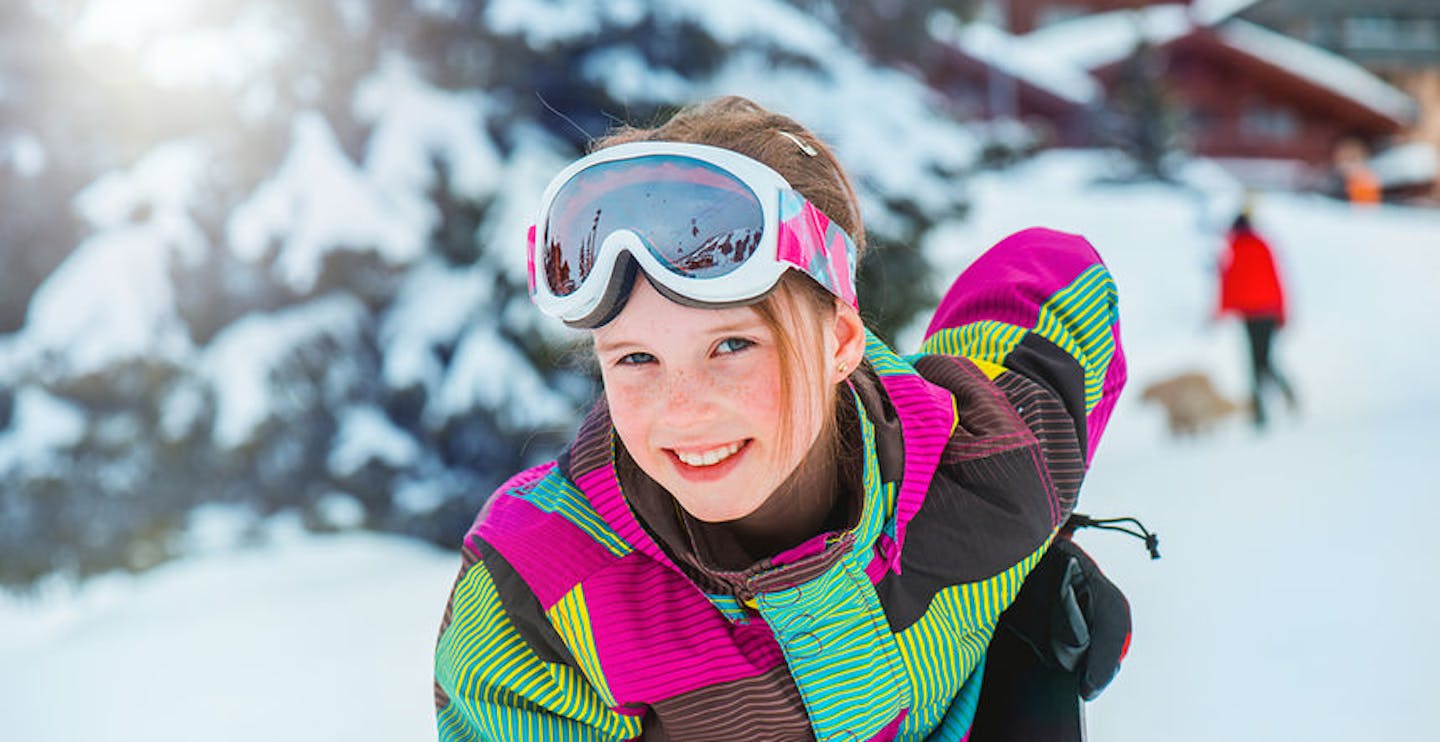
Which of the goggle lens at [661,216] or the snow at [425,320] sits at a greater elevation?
the snow at [425,320]

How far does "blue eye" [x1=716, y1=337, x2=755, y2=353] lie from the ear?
167mm

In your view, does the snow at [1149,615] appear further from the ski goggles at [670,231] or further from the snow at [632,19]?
the ski goggles at [670,231]

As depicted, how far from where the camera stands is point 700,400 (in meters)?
1.47

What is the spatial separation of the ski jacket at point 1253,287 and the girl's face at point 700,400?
7.84 metres

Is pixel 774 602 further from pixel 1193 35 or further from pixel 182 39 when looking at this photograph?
pixel 1193 35

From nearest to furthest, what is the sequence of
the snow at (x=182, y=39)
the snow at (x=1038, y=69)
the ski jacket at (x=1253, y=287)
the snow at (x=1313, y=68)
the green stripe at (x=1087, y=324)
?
the green stripe at (x=1087, y=324) → the snow at (x=182, y=39) → the ski jacket at (x=1253, y=287) → the snow at (x=1038, y=69) → the snow at (x=1313, y=68)

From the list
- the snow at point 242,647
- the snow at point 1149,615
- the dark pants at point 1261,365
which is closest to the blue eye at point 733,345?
the snow at point 1149,615

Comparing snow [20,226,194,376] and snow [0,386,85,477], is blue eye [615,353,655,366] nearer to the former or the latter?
snow [20,226,194,376]

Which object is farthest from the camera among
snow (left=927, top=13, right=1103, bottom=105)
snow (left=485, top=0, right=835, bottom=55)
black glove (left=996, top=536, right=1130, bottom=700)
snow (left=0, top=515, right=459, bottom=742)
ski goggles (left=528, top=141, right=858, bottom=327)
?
snow (left=927, top=13, right=1103, bottom=105)

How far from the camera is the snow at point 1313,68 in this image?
3131 centimetres

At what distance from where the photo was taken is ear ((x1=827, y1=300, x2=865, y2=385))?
164cm

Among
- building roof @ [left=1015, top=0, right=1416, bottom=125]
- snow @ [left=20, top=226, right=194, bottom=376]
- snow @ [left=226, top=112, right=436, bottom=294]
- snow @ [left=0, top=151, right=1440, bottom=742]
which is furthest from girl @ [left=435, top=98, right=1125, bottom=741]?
building roof @ [left=1015, top=0, right=1416, bottom=125]

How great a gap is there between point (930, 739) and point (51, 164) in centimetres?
553

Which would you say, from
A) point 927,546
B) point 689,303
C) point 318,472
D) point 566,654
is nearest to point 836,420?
point 927,546
